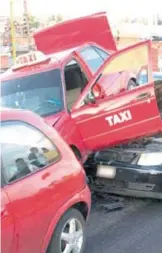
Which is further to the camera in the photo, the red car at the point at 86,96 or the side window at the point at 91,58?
the side window at the point at 91,58

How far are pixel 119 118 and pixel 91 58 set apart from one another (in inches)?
71.1

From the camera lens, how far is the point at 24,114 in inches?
150

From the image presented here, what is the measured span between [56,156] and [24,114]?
43 cm

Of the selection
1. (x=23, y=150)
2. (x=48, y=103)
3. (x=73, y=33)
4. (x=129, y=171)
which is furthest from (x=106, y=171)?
(x=73, y=33)

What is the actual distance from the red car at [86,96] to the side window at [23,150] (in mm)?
1703

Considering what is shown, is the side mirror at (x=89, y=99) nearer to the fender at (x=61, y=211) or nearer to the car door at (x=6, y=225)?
the fender at (x=61, y=211)

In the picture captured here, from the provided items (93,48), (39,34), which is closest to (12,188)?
(93,48)

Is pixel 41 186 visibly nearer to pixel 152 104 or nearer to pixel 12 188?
pixel 12 188

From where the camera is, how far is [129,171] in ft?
18.1

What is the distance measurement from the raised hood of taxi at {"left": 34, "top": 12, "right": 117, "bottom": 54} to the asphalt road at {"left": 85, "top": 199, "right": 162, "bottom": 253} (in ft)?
12.7

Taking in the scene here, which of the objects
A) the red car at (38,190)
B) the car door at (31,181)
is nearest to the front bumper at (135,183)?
the red car at (38,190)

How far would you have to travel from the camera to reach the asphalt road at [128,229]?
14.7 feet

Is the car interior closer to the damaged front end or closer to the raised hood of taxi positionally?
the damaged front end

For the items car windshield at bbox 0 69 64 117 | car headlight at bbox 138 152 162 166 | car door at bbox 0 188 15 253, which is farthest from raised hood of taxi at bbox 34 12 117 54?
car door at bbox 0 188 15 253
